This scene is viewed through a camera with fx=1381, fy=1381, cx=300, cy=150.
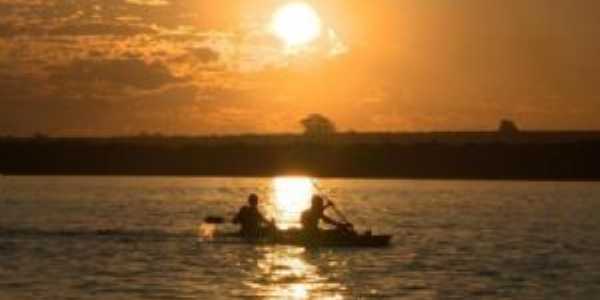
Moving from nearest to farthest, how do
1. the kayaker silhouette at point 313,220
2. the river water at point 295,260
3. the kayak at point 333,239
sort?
the river water at point 295,260 < the kayaker silhouette at point 313,220 < the kayak at point 333,239

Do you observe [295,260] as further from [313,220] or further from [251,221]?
[251,221]

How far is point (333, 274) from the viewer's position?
42.2 m

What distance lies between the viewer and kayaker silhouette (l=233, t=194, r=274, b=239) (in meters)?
52.6

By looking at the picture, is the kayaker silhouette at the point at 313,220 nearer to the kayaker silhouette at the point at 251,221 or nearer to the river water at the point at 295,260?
the river water at the point at 295,260

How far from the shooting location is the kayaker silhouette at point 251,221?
2070 inches

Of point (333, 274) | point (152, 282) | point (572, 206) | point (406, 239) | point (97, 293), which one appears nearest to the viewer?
point (97, 293)

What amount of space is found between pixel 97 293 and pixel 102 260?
923cm

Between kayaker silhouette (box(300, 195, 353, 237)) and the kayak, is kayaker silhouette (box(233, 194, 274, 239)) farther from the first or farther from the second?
kayaker silhouette (box(300, 195, 353, 237))

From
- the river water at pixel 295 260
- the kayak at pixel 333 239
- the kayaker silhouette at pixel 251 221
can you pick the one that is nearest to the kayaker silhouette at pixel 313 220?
the kayak at pixel 333 239

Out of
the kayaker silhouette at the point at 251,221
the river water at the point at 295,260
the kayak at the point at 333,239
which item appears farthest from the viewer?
the kayaker silhouette at the point at 251,221

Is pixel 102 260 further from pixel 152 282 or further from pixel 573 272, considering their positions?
pixel 573 272

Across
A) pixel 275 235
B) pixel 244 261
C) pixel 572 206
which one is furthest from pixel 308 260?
pixel 572 206

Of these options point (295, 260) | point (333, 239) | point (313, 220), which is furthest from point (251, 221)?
point (295, 260)

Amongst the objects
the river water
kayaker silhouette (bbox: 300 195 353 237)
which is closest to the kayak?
kayaker silhouette (bbox: 300 195 353 237)
